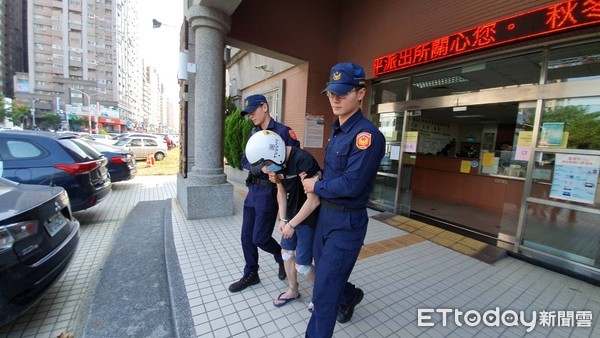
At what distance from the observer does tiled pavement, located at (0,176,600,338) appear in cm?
205

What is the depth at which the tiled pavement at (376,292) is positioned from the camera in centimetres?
205

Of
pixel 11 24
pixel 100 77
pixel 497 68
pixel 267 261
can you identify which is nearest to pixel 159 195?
pixel 267 261

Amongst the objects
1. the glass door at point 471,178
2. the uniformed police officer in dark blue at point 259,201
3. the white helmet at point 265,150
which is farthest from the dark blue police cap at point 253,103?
the glass door at point 471,178

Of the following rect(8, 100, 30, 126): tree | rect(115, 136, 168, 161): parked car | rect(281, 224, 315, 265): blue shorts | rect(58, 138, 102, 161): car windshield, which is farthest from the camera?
rect(8, 100, 30, 126): tree

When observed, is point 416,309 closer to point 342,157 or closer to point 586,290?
point 342,157

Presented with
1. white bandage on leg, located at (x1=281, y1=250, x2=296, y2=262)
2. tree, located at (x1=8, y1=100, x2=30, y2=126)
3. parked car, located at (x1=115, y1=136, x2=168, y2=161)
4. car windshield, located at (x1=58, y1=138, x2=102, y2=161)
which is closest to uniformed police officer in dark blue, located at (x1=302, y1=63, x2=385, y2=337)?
white bandage on leg, located at (x1=281, y1=250, x2=296, y2=262)

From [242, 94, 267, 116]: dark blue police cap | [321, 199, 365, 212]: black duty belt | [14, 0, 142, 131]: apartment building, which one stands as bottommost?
[321, 199, 365, 212]: black duty belt

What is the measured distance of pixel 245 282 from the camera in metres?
2.46

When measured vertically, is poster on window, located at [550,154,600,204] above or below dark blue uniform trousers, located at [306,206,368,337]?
above

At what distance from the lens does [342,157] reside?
1557 millimetres

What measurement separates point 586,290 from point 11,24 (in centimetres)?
9003

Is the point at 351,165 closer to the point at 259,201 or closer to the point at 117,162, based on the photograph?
the point at 259,201

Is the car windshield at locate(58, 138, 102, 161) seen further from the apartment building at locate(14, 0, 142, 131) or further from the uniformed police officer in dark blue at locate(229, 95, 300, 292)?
the apartment building at locate(14, 0, 142, 131)

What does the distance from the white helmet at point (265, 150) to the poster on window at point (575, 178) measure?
3.84m
